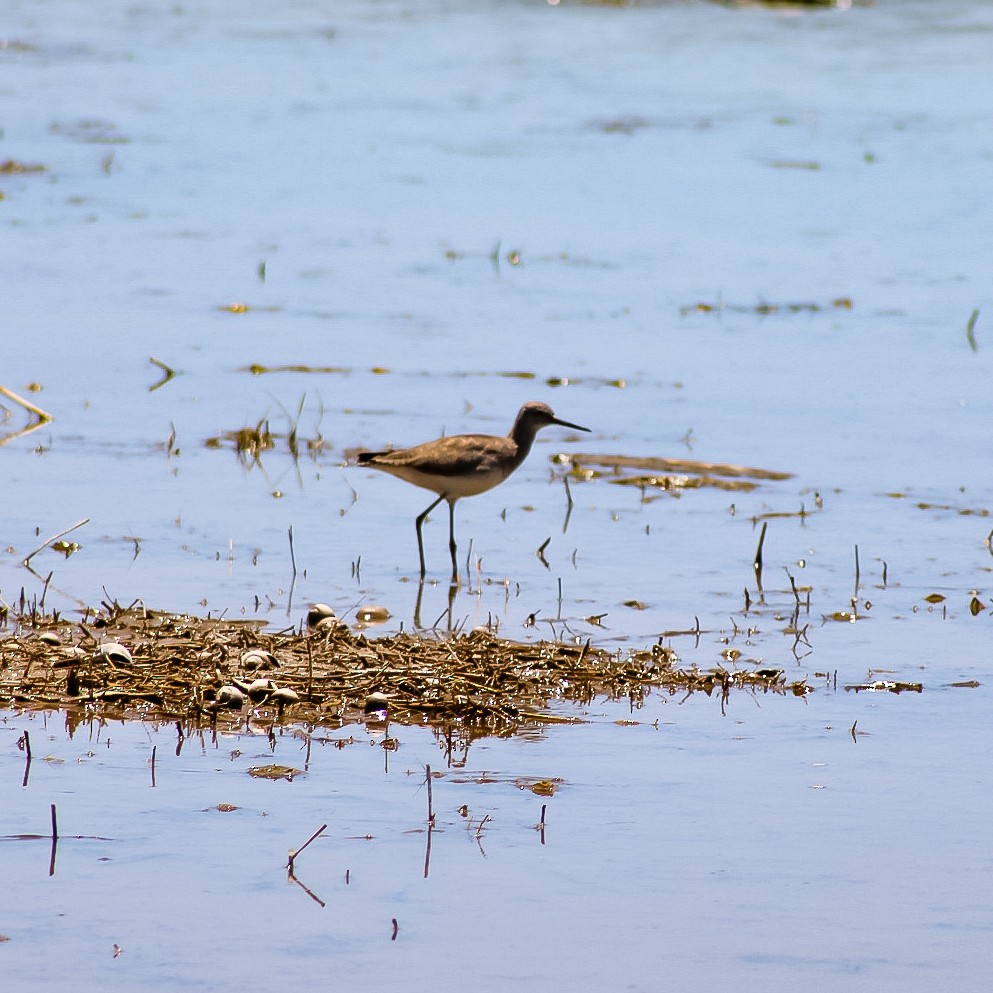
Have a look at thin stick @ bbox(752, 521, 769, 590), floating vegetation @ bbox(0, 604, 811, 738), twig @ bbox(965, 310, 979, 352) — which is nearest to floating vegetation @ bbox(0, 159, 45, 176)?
twig @ bbox(965, 310, 979, 352)

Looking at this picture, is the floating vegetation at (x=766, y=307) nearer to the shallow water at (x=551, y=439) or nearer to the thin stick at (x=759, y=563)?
the shallow water at (x=551, y=439)

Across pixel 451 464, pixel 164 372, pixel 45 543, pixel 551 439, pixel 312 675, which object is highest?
pixel 164 372

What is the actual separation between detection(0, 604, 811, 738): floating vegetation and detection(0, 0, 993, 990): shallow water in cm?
23

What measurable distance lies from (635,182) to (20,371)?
959 centimetres

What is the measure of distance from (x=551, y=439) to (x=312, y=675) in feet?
16.4

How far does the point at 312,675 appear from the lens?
24.7 feet

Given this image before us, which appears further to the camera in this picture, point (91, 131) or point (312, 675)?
point (91, 131)

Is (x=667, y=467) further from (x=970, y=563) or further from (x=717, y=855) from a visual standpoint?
(x=717, y=855)

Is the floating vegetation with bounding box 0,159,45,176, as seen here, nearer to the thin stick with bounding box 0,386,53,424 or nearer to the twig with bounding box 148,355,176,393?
the twig with bounding box 148,355,176,393

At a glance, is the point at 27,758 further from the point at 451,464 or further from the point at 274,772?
the point at 451,464

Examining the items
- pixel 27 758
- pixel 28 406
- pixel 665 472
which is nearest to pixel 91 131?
pixel 28 406

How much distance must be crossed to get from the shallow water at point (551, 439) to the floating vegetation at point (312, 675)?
0.23 m

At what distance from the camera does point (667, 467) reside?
1159 cm

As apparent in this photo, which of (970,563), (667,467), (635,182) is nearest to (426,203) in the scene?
(635,182)
